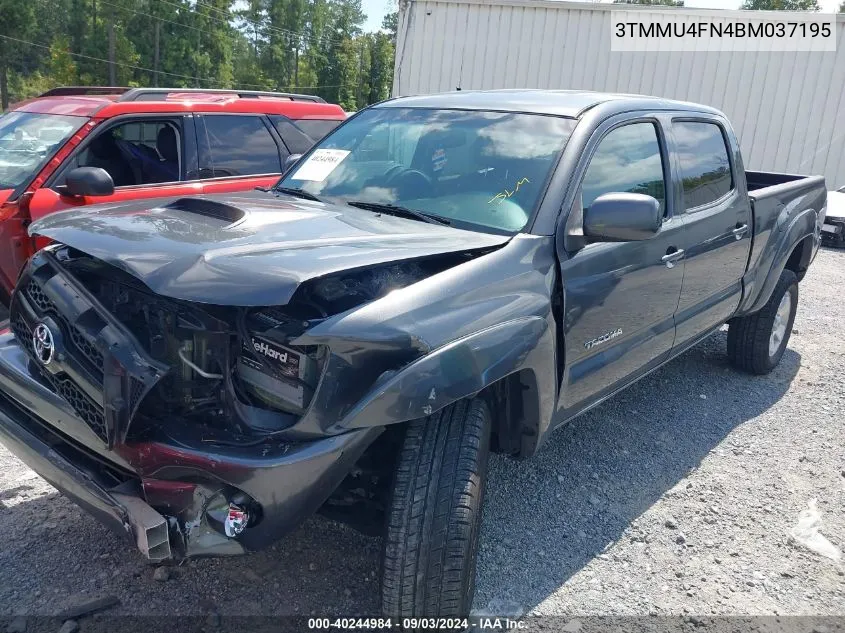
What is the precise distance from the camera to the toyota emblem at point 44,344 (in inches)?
89.1

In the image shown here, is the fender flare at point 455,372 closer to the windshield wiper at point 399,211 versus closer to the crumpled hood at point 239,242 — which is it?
the crumpled hood at point 239,242

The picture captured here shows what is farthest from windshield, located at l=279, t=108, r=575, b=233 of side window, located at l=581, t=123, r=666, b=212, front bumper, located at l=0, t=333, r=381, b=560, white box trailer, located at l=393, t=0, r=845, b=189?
white box trailer, located at l=393, t=0, r=845, b=189

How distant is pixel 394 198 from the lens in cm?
316

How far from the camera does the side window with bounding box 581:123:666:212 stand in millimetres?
3137

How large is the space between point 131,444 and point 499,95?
8.21 ft

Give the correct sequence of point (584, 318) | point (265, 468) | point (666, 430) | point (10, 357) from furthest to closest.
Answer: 1. point (666, 430)
2. point (584, 318)
3. point (10, 357)
4. point (265, 468)

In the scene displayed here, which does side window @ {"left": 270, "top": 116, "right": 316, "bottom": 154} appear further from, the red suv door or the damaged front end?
the damaged front end

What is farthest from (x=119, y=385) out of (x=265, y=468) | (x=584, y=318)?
(x=584, y=318)

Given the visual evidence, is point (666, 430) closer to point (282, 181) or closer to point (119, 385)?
point (282, 181)

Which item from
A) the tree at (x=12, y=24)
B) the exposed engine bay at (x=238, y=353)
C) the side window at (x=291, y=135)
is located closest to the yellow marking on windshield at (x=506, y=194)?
the exposed engine bay at (x=238, y=353)

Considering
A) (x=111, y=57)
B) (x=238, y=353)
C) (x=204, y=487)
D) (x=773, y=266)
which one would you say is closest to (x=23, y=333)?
(x=238, y=353)

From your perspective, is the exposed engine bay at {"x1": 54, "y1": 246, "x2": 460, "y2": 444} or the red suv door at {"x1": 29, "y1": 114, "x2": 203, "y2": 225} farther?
the red suv door at {"x1": 29, "y1": 114, "x2": 203, "y2": 225}

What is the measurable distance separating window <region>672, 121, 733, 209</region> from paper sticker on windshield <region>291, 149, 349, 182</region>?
1832 millimetres

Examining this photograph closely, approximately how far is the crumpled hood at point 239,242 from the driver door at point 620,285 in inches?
19.1
